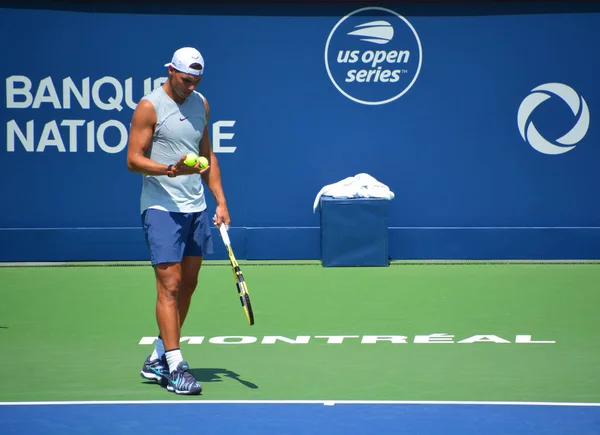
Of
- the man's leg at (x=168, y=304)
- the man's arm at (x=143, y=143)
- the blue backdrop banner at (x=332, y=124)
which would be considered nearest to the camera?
the man's arm at (x=143, y=143)

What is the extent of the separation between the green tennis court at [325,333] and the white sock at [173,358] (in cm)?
16

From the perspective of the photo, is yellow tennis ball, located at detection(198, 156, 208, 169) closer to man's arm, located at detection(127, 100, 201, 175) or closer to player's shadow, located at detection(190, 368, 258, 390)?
man's arm, located at detection(127, 100, 201, 175)

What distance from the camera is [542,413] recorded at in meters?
6.53

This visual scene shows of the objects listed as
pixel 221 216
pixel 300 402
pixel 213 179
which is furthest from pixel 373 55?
pixel 300 402

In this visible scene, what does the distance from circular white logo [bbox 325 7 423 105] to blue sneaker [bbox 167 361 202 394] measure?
6.68m

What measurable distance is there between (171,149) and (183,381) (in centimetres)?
137

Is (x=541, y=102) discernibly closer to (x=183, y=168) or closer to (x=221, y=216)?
(x=221, y=216)

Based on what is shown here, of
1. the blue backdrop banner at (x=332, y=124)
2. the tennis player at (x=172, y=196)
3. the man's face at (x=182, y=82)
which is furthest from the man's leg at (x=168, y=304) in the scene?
the blue backdrop banner at (x=332, y=124)

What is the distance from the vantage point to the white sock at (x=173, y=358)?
7.10m

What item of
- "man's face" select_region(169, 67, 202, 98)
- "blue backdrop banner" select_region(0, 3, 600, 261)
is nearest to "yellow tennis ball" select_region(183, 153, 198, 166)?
"man's face" select_region(169, 67, 202, 98)

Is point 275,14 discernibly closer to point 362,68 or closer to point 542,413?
point 362,68

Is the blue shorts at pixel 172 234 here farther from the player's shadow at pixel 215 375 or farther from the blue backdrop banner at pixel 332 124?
the blue backdrop banner at pixel 332 124

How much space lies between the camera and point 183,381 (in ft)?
23.1

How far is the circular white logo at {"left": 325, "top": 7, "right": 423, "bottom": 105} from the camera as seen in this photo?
13.2m
